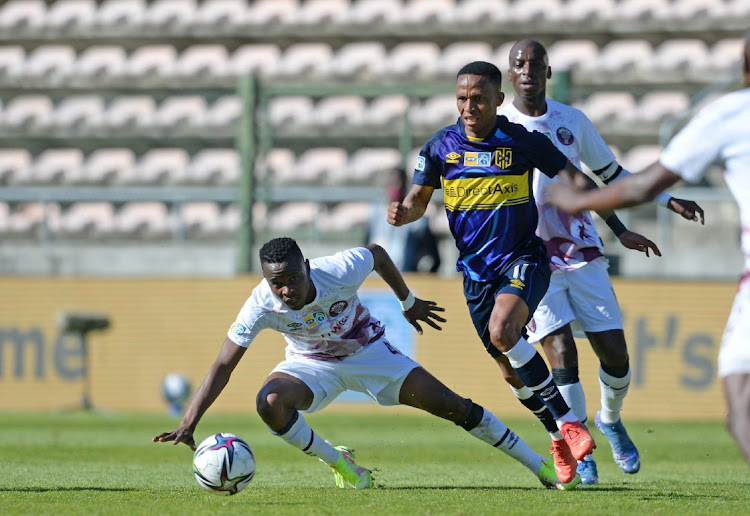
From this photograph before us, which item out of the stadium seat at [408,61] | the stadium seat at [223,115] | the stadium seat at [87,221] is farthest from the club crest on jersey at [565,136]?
the stadium seat at [408,61]

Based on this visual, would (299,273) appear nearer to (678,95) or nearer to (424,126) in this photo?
(424,126)

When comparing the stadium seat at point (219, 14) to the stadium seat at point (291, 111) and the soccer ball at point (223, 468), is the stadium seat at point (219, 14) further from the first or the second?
the soccer ball at point (223, 468)

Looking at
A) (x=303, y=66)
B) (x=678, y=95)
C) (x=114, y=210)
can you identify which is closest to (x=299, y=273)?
(x=114, y=210)

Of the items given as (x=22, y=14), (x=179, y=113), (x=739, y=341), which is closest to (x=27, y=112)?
(x=22, y=14)

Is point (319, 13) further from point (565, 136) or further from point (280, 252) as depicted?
point (280, 252)

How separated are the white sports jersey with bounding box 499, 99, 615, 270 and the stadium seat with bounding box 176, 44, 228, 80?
14.4 meters

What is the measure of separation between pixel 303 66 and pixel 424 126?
5.90 m

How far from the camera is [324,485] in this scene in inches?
290

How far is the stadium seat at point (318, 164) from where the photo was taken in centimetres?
1850

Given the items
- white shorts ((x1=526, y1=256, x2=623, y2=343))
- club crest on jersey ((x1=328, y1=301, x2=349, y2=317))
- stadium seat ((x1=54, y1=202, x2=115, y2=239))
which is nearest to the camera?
club crest on jersey ((x1=328, y1=301, x2=349, y2=317))

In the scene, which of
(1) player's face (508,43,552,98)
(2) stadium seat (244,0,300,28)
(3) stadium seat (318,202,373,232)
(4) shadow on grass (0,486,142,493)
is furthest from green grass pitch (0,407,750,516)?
(2) stadium seat (244,0,300,28)

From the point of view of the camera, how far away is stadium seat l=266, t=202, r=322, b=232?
1531cm

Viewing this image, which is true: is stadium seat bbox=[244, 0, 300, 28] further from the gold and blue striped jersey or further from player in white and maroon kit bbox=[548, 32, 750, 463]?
player in white and maroon kit bbox=[548, 32, 750, 463]

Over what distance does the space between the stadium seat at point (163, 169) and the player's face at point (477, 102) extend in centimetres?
1350
